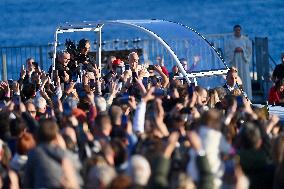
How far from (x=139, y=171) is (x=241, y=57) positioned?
1462 centimetres

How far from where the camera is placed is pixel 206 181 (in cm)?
1270

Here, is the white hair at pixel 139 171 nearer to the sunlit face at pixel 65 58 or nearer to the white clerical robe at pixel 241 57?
the sunlit face at pixel 65 58

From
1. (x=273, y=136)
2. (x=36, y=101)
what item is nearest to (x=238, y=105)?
(x=273, y=136)

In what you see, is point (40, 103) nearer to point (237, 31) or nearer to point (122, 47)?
point (237, 31)

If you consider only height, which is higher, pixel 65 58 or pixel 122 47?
pixel 122 47

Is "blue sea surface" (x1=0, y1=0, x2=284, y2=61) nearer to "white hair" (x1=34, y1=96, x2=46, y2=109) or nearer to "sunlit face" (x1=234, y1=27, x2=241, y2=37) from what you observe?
"sunlit face" (x1=234, y1=27, x2=241, y2=37)

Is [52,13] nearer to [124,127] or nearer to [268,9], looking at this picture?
[268,9]

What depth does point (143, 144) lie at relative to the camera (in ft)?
44.5

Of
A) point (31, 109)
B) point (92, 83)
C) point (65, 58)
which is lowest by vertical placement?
point (31, 109)

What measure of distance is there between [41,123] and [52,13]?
A: 76277mm

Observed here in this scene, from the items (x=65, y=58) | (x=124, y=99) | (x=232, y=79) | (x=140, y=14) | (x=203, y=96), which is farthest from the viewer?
(x=140, y=14)

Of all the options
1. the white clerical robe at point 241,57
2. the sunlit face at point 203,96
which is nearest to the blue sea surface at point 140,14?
the white clerical robe at point 241,57

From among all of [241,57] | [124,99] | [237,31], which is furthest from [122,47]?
[124,99]

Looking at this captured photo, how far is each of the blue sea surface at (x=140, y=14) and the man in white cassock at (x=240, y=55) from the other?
42341 millimetres
